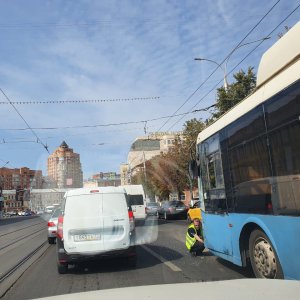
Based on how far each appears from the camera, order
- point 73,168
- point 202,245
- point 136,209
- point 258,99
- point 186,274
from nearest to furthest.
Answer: point 258,99
point 186,274
point 202,245
point 136,209
point 73,168

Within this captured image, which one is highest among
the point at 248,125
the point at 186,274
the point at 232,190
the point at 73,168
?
the point at 73,168

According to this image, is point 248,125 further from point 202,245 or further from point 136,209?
point 136,209

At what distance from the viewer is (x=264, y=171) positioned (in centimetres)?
675

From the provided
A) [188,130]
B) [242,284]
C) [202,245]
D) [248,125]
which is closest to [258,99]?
[248,125]

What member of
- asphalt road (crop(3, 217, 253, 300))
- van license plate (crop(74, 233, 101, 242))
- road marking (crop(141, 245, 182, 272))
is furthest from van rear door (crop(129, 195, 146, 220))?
van license plate (crop(74, 233, 101, 242))

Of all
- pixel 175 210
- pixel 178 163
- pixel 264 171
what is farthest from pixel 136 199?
pixel 264 171

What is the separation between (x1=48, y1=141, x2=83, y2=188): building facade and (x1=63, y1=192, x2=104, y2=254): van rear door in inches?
1683

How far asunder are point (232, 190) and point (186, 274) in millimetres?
1936

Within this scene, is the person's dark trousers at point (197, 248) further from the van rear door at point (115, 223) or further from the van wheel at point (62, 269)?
the van wheel at point (62, 269)

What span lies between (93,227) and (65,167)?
2020 inches

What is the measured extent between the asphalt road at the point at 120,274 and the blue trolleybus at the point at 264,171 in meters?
0.69

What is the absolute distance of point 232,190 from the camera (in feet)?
26.7

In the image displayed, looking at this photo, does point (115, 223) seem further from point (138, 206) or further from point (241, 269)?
point (138, 206)

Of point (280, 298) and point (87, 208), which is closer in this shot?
point (280, 298)
